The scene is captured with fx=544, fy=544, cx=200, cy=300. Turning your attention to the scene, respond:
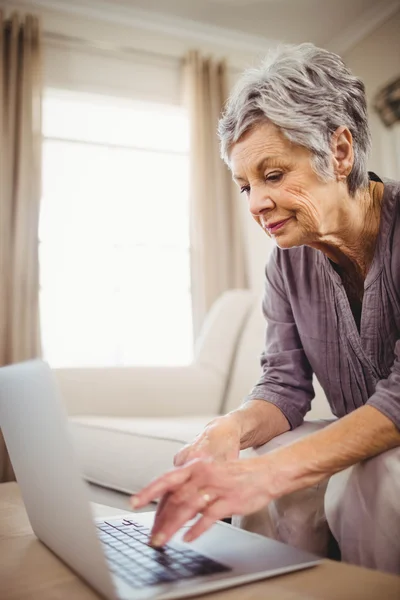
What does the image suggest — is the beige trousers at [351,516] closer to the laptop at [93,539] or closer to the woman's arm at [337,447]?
the woman's arm at [337,447]

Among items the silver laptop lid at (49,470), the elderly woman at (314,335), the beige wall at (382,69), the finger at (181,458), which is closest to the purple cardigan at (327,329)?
the elderly woman at (314,335)

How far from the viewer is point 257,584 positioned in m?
0.52

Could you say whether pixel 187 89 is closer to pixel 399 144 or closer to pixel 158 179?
pixel 158 179

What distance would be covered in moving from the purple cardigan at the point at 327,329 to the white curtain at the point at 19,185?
1867 millimetres

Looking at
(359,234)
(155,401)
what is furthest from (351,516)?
(155,401)

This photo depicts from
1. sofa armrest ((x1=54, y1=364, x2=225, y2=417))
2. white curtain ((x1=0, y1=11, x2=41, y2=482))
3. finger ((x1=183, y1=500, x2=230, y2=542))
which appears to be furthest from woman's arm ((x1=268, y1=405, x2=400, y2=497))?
white curtain ((x1=0, y1=11, x2=41, y2=482))

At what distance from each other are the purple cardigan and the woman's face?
0.10 metres

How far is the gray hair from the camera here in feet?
3.02

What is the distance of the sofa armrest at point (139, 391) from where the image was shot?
1.85 metres

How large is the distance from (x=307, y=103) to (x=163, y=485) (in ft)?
2.18

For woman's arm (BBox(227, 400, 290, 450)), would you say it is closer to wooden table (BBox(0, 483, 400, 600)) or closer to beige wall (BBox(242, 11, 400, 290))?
wooden table (BBox(0, 483, 400, 600))

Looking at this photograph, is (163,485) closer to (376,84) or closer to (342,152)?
(342,152)

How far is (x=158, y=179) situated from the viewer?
3586mm

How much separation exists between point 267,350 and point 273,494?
1.64 ft
